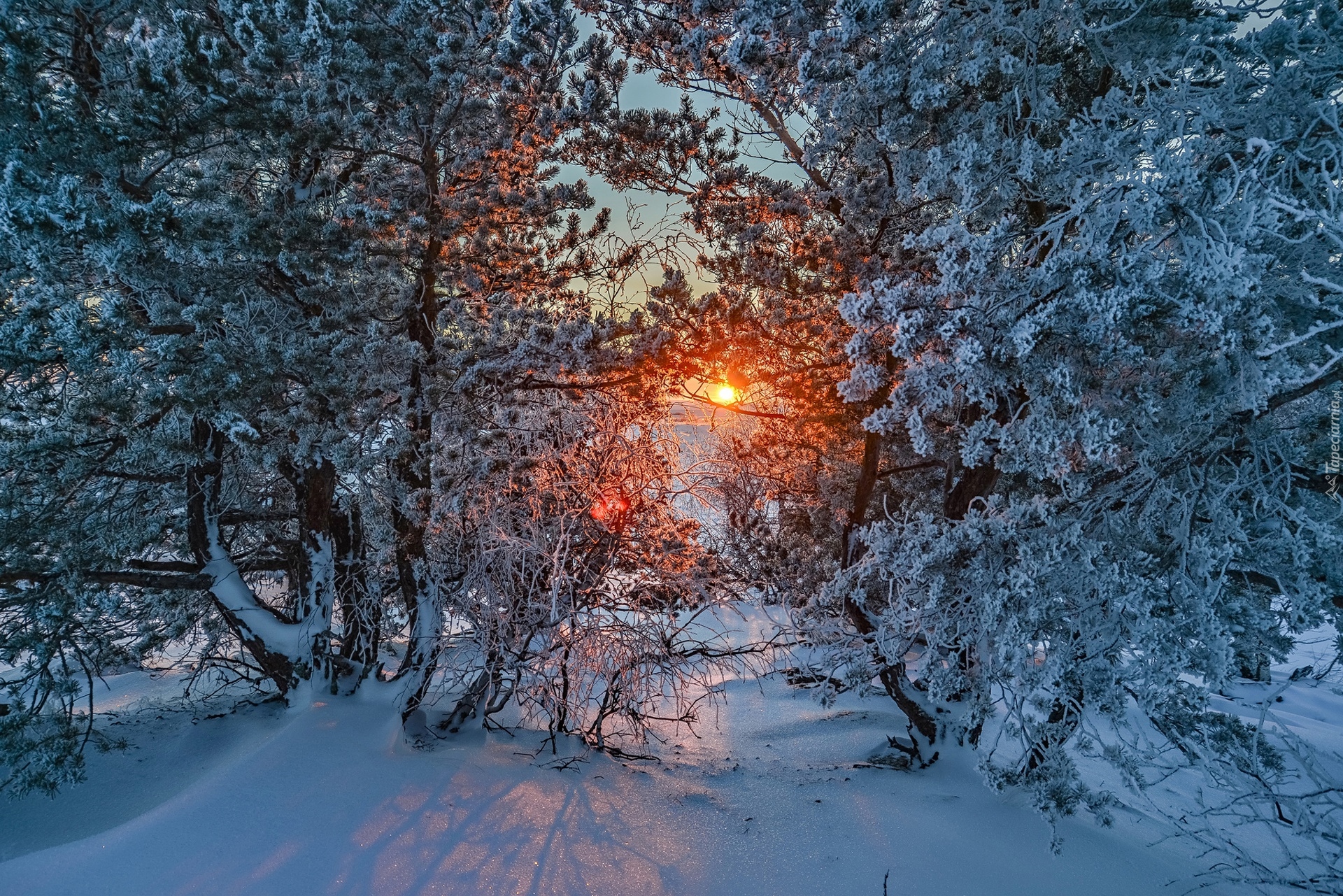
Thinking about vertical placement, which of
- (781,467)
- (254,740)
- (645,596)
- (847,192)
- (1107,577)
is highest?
(847,192)

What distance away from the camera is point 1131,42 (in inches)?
158

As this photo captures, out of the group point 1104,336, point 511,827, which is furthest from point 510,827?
point 1104,336

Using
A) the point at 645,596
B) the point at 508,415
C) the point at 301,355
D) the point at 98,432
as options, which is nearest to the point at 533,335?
the point at 508,415

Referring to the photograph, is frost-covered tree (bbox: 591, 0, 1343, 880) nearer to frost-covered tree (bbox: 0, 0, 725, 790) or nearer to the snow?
the snow

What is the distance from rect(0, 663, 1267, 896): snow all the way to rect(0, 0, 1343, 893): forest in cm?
29

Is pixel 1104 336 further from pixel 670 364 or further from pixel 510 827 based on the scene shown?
pixel 510 827

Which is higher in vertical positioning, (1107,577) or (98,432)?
(98,432)

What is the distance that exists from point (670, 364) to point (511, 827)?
13.1 feet

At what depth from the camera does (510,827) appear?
5.13 meters

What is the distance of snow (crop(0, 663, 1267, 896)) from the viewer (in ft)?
14.6

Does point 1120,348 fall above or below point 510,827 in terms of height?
above

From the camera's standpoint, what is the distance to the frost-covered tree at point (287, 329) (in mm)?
4328

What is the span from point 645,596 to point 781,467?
14.0ft

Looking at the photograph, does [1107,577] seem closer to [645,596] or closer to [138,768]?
[645,596]
